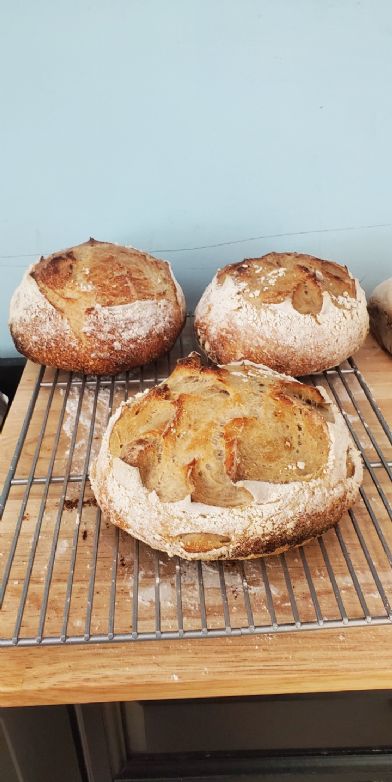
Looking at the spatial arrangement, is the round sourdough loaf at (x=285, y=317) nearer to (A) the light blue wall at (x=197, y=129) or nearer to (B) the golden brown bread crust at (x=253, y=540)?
(A) the light blue wall at (x=197, y=129)

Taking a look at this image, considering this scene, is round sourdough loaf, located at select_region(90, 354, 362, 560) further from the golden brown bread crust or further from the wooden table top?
the wooden table top

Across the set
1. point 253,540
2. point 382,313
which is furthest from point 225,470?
point 382,313

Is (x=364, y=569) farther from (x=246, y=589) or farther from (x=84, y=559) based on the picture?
(x=84, y=559)

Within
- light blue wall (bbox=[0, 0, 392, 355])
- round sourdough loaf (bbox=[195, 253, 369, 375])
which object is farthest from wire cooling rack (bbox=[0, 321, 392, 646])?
light blue wall (bbox=[0, 0, 392, 355])

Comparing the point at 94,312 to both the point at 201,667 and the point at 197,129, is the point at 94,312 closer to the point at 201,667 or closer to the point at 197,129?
the point at 197,129

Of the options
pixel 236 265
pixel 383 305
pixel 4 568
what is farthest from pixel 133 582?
pixel 383 305

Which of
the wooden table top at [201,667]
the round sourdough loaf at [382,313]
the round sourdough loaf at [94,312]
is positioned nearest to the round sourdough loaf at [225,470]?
the wooden table top at [201,667]
